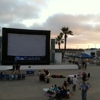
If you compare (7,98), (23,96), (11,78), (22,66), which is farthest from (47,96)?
(22,66)

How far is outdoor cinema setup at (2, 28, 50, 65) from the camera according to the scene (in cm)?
2636

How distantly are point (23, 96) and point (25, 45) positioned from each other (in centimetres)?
1690

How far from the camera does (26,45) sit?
27.3 metres

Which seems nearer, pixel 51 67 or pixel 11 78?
pixel 11 78

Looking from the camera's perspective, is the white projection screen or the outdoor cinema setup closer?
the outdoor cinema setup

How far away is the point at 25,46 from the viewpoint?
89.3 feet

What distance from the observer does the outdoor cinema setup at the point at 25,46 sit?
26.4 meters

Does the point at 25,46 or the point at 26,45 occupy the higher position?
the point at 26,45

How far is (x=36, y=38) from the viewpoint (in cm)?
2800

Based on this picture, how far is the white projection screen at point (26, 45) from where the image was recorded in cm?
2653

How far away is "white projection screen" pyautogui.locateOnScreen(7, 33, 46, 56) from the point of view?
2653 cm

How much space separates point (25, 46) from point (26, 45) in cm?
23

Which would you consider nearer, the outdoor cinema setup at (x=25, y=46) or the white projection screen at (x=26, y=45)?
the outdoor cinema setup at (x=25, y=46)

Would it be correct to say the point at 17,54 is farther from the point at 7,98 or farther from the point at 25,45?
the point at 7,98
